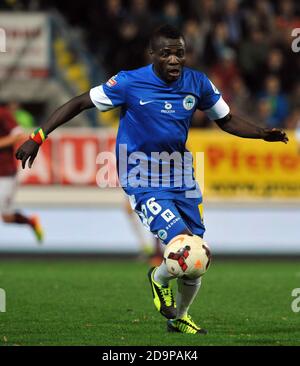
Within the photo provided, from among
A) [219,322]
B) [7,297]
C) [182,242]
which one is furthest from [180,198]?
[7,297]

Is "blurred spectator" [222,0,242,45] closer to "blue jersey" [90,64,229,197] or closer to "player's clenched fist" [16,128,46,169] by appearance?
"blue jersey" [90,64,229,197]

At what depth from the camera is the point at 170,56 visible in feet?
28.5

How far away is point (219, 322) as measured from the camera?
9.64 metres

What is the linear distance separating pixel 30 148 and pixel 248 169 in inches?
452

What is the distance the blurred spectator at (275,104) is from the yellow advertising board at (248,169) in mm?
924

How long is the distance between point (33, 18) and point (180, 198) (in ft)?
42.0

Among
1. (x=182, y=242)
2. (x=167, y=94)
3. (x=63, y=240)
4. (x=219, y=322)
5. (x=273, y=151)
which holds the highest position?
(x=167, y=94)

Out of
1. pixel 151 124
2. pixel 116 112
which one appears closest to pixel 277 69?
pixel 116 112

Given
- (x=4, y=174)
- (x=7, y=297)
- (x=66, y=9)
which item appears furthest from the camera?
(x=66, y=9)

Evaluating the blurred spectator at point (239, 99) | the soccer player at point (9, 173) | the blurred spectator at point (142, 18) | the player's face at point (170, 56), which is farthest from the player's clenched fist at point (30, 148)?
the blurred spectator at point (142, 18)

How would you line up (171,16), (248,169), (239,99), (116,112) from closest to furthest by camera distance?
1. (248,169)
2. (239,99)
3. (171,16)
4. (116,112)

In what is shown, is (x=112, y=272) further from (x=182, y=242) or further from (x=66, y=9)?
(x=66, y=9)

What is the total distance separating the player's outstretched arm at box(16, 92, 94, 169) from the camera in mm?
8491

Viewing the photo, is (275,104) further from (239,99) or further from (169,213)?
(169,213)
